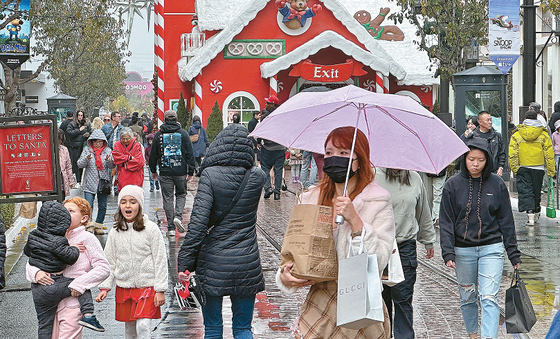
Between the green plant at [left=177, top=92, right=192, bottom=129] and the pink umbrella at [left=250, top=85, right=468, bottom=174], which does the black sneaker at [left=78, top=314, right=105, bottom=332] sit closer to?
the pink umbrella at [left=250, top=85, right=468, bottom=174]

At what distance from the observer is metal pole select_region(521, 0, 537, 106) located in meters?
18.5

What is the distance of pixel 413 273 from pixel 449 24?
652 inches

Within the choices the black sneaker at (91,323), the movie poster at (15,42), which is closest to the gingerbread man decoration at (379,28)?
the movie poster at (15,42)

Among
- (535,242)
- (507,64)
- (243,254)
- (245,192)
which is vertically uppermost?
(507,64)

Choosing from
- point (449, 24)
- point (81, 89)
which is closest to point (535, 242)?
point (449, 24)

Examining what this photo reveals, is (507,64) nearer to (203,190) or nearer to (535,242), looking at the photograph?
(535,242)

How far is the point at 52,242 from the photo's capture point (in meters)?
5.94

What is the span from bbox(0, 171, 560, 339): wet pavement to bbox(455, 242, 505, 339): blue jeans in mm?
490

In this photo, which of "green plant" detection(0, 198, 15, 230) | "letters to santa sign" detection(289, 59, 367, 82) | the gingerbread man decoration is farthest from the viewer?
the gingerbread man decoration

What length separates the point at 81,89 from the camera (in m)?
53.0

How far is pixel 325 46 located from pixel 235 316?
888 inches

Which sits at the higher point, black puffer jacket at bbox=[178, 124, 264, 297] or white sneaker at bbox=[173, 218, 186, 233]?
black puffer jacket at bbox=[178, 124, 264, 297]

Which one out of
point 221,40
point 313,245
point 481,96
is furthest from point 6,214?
point 221,40

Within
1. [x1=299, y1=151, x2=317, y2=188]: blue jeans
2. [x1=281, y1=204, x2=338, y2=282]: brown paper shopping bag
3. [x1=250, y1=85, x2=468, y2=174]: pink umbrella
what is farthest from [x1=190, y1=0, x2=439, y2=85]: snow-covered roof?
[x1=281, y1=204, x2=338, y2=282]: brown paper shopping bag
